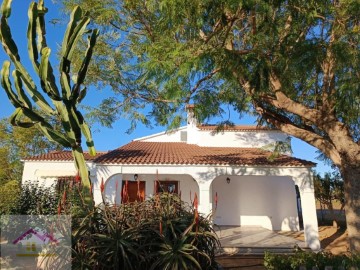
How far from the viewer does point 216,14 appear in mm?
6883

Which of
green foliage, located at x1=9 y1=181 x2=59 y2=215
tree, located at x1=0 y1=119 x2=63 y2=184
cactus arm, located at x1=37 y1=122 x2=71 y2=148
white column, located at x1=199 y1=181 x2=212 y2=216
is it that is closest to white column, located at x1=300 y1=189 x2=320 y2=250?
white column, located at x1=199 y1=181 x2=212 y2=216

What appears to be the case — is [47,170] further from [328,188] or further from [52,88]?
[328,188]

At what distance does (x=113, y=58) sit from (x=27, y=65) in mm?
3267

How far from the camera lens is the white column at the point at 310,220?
1347 cm

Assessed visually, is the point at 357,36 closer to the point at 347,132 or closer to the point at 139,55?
the point at 347,132

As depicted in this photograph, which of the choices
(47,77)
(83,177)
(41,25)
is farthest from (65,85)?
(83,177)

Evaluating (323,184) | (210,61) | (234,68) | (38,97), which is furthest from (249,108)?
(323,184)

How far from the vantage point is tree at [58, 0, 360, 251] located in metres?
7.20

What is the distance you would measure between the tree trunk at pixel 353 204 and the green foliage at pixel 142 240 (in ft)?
18.5

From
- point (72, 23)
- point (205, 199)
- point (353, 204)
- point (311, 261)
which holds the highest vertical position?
point (72, 23)

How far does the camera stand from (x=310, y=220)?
1378cm

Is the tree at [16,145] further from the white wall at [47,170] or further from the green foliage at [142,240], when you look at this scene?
the green foliage at [142,240]

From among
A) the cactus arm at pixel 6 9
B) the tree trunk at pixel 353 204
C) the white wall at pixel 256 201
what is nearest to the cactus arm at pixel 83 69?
the cactus arm at pixel 6 9
